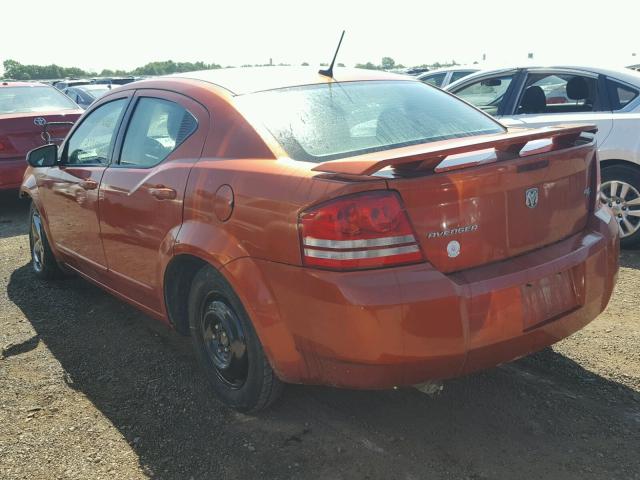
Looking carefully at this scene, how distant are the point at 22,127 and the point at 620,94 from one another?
6.55 m

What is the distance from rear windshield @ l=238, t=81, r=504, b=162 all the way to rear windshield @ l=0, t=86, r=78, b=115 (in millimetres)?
6330

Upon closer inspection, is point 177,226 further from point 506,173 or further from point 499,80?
point 499,80

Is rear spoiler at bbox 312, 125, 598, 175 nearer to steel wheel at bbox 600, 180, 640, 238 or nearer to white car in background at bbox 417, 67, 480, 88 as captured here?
steel wheel at bbox 600, 180, 640, 238

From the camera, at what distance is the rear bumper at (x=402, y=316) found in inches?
92.5

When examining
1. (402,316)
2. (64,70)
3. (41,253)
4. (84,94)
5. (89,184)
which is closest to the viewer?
(402,316)

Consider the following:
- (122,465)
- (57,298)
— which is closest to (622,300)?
(122,465)

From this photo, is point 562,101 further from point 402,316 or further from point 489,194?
point 402,316

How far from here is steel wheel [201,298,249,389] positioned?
2961 mm

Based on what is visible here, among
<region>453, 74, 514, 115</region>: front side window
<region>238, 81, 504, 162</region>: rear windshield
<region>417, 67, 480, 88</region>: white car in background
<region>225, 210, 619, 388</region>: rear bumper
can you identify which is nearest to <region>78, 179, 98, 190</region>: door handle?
<region>238, 81, 504, 162</region>: rear windshield

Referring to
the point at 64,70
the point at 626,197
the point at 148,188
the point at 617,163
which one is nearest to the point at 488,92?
the point at 617,163

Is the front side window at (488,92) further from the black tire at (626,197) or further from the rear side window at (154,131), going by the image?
→ the rear side window at (154,131)

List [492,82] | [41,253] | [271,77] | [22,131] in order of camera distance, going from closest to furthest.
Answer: [271,77] < [41,253] < [492,82] < [22,131]

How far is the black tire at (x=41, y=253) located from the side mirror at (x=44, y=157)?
2.01ft

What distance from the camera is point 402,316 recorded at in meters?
2.34
